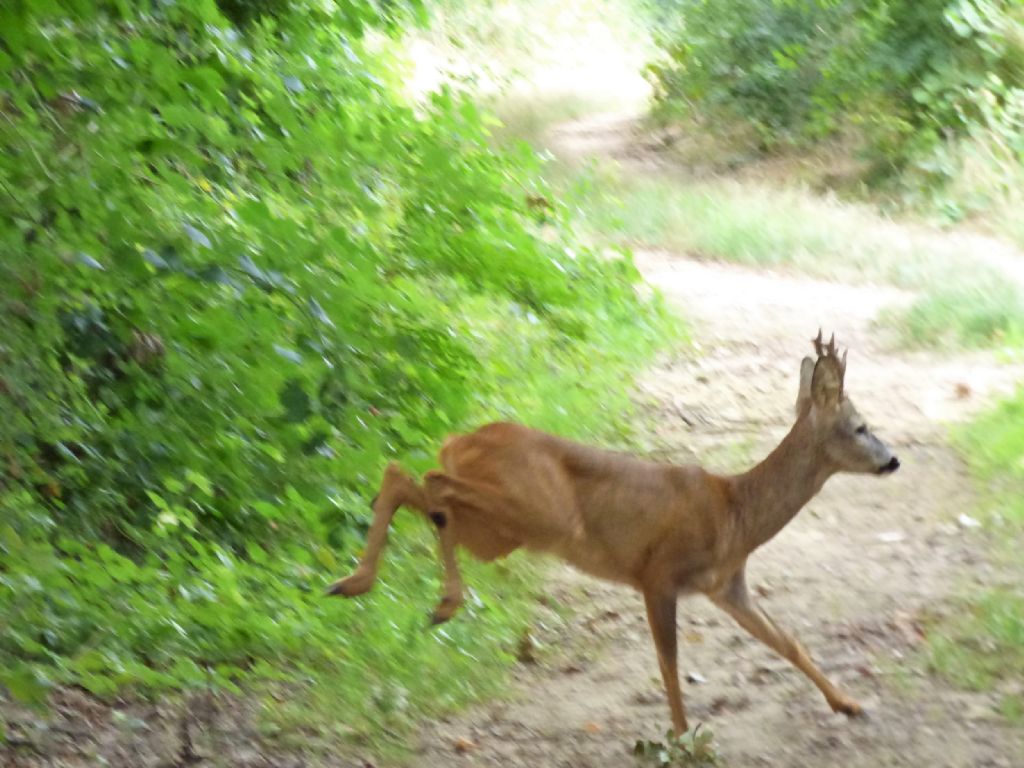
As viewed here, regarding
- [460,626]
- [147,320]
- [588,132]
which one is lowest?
[588,132]

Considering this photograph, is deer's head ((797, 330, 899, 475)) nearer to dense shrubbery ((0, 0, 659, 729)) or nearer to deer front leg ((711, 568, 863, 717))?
deer front leg ((711, 568, 863, 717))

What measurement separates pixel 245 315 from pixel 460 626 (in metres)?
1.59

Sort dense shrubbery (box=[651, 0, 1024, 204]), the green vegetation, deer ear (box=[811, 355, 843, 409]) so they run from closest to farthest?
the green vegetation < deer ear (box=[811, 355, 843, 409]) < dense shrubbery (box=[651, 0, 1024, 204])

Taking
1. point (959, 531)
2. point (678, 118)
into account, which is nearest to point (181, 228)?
point (959, 531)

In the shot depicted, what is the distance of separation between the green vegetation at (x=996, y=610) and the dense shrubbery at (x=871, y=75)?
7813mm

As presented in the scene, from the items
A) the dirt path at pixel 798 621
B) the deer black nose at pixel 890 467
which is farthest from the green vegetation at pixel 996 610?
the deer black nose at pixel 890 467

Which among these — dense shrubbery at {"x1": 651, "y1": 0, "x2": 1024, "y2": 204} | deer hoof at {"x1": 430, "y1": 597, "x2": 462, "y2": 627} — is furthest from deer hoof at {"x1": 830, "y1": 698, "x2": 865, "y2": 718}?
dense shrubbery at {"x1": 651, "y1": 0, "x2": 1024, "y2": 204}

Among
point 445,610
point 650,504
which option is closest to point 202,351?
point 445,610

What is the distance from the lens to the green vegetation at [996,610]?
561cm

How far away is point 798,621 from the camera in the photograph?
6.43 metres

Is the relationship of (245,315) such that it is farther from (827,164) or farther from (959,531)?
(827,164)

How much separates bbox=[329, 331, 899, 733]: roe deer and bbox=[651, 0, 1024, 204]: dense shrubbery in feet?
34.6

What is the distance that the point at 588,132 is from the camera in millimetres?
22203

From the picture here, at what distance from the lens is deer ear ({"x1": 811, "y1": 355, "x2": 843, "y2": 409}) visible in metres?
5.72
